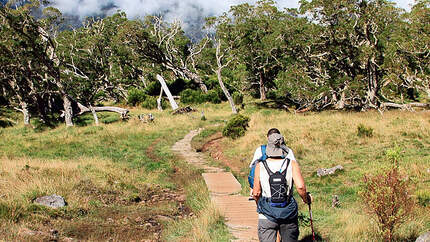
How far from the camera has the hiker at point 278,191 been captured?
376 centimetres

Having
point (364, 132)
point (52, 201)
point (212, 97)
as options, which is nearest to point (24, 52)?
point (212, 97)

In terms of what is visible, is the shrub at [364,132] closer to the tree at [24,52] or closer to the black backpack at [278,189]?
the black backpack at [278,189]

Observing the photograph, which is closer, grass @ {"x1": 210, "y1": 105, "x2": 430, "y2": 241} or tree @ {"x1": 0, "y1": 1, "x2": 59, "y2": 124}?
grass @ {"x1": 210, "y1": 105, "x2": 430, "y2": 241}

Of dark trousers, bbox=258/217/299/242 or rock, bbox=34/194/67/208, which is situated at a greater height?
dark trousers, bbox=258/217/299/242

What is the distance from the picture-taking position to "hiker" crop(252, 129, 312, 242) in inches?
148

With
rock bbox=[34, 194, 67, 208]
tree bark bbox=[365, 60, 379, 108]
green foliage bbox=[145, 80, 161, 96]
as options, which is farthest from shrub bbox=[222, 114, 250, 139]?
green foliage bbox=[145, 80, 161, 96]

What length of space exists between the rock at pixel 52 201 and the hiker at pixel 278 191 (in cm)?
552

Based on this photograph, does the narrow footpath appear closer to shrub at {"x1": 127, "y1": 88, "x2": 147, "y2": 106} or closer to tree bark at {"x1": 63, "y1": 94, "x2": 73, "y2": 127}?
tree bark at {"x1": 63, "y1": 94, "x2": 73, "y2": 127}

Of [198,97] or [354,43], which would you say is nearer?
[354,43]

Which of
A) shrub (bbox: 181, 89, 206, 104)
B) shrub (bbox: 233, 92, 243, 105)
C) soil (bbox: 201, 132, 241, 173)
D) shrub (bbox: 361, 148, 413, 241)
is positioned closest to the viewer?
shrub (bbox: 361, 148, 413, 241)

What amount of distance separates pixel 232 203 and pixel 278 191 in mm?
4448

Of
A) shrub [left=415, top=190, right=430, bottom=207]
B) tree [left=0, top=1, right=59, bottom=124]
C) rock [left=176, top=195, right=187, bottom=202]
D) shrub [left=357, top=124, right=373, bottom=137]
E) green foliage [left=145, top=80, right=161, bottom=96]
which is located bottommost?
rock [left=176, top=195, right=187, bottom=202]

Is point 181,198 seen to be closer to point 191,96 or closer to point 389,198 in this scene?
point 389,198

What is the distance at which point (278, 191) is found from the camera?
12.3ft
